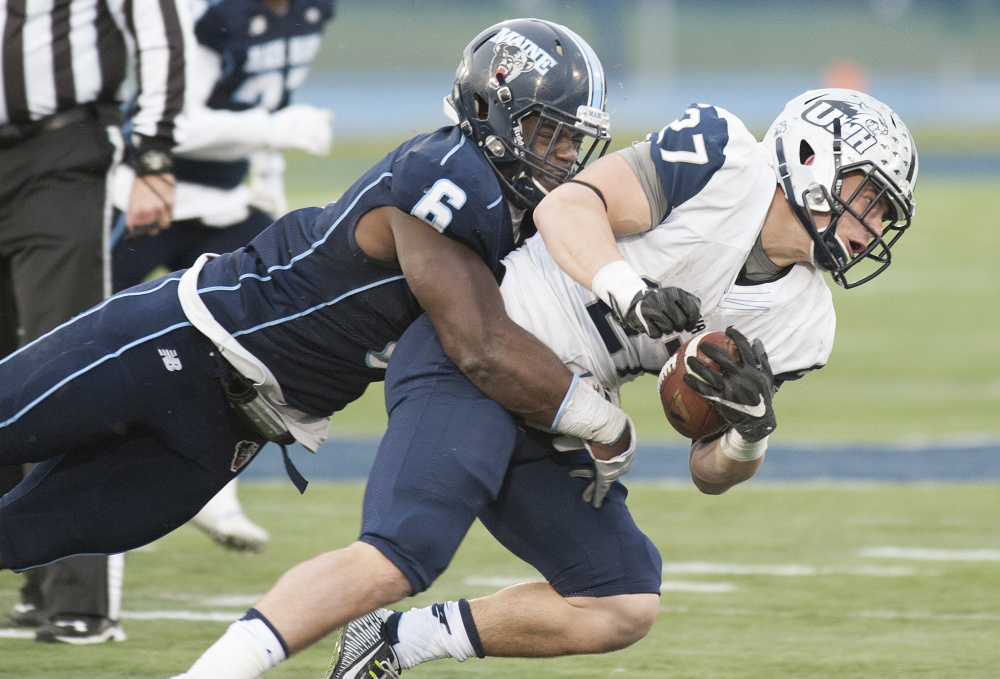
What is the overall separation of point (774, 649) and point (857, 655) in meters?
0.20

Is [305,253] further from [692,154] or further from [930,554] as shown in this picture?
[930,554]

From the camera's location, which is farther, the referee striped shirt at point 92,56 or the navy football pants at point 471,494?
the referee striped shirt at point 92,56

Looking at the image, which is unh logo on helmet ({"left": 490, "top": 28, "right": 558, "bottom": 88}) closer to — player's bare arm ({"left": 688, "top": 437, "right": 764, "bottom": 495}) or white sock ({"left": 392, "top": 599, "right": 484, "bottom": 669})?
player's bare arm ({"left": 688, "top": 437, "right": 764, "bottom": 495})

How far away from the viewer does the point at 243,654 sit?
7.81 feet

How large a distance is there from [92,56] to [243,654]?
6.61 feet

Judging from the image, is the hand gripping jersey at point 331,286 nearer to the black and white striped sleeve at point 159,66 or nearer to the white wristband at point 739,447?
the white wristband at point 739,447

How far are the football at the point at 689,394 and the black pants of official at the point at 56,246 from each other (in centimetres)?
158

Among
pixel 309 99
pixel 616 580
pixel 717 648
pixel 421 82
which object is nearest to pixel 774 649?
pixel 717 648

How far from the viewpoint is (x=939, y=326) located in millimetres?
9570

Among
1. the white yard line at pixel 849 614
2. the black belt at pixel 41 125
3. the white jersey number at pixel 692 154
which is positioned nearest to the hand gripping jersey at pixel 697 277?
the white jersey number at pixel 692 154

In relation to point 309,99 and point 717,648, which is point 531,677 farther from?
point 309,99

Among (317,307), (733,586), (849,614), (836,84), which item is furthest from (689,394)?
(836,84)

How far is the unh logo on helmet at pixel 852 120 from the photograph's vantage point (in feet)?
9.18

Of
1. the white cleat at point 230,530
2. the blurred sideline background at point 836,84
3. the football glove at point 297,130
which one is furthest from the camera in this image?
the blurred sideline background at point 836,84
